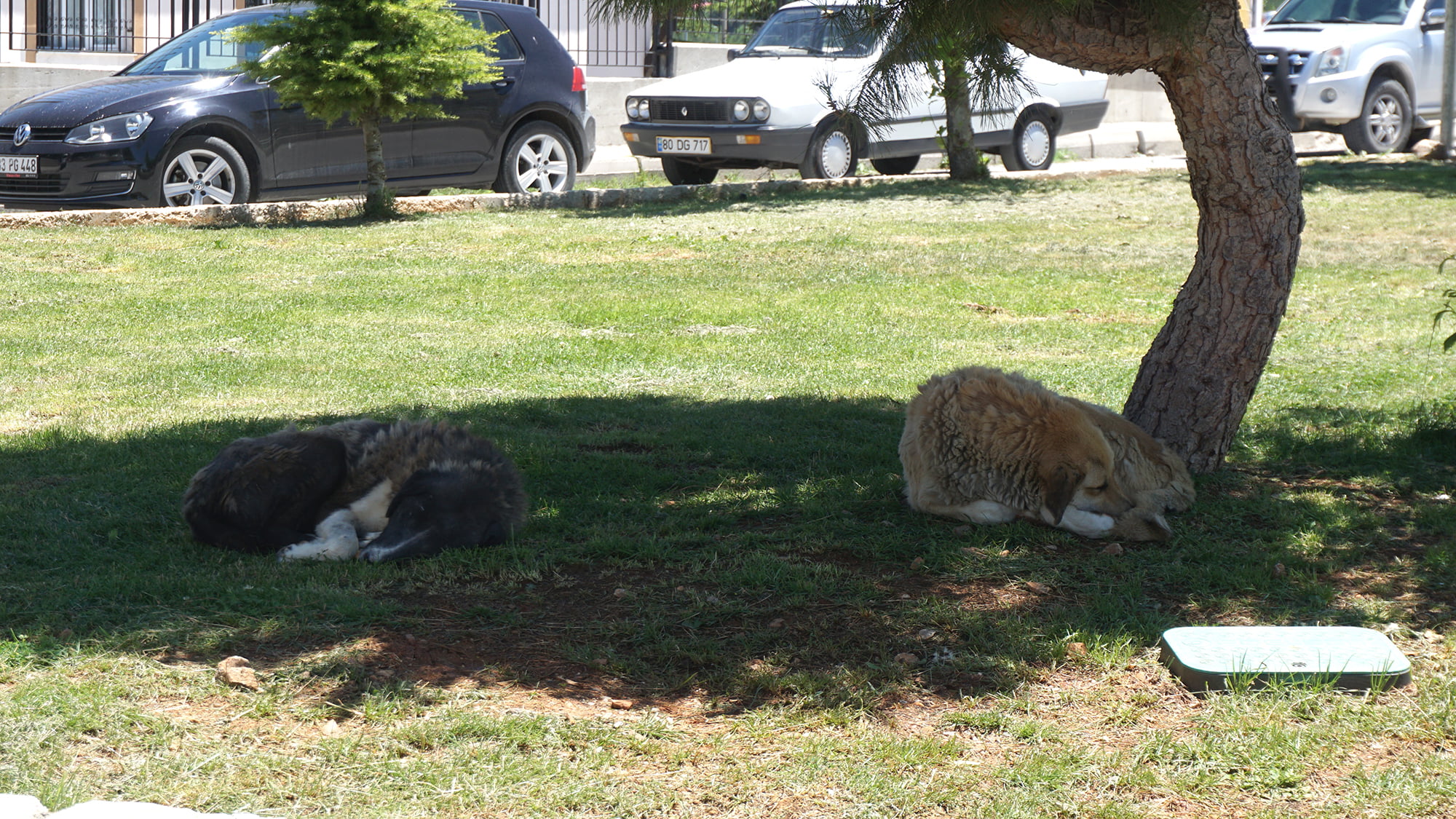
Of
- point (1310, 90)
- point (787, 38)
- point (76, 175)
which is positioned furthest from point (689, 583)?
point (1310, 90)

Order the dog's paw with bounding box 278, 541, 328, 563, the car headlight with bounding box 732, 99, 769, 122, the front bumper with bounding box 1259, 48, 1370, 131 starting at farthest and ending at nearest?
the front bumper with bounding box 1259, 48, 1370, 131, the car headlight with bounding box 732, 99, 769, 122, the dog's paw with bounding box 278, 541, 328, 563

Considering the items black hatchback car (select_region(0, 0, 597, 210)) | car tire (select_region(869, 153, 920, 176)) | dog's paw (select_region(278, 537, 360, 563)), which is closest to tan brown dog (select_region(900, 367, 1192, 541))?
dog's paw (select_region(278, 537, 360, 563))

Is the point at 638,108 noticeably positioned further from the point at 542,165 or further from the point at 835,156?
the point at 835,156

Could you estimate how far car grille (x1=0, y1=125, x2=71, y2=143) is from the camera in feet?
36.2

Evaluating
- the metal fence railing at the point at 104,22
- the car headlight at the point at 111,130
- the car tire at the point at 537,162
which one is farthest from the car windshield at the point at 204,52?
the metal fence railing at the point at 104,22

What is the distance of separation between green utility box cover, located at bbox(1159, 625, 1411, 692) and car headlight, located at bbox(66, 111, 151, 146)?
1003 cm

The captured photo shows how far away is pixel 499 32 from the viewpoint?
44.5 feet

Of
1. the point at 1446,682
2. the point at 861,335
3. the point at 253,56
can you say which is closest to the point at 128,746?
the point at 1446,682

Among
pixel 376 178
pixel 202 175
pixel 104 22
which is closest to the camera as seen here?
pixel 202 175

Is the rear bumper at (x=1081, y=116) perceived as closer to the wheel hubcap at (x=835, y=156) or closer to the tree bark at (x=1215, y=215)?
the wheel hubcap at (x=835, y=156)

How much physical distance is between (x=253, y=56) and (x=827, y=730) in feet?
36.1

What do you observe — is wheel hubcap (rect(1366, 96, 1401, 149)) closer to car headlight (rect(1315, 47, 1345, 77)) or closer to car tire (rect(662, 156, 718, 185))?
car headlight (rect(1315, 47, 1345, 77))

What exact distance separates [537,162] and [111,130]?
4.29m

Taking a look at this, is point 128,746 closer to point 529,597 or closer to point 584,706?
point 584,706
